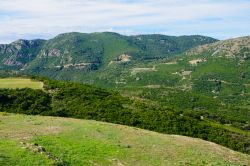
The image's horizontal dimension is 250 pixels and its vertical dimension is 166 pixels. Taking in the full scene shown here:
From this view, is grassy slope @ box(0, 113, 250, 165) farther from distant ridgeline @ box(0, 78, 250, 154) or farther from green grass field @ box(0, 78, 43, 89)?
green grass field @ box(0, 78, 43, 89)

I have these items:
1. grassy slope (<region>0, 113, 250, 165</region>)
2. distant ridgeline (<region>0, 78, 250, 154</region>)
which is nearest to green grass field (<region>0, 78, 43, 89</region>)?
distant ridgeline (<region>0, 78, 250, 154</region>)

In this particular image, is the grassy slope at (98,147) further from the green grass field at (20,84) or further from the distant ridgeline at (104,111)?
the green grass field at (20,84)

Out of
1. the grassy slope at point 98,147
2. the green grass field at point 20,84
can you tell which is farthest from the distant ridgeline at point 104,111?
the grassy slope at point 98,147

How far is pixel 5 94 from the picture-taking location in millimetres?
131625

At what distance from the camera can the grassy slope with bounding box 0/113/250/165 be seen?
3822cm

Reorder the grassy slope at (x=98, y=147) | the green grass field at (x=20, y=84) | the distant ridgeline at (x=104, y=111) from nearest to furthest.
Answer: the grassy slope at (x=98, y=147)
the distant ridgeline at (x=104, y=111)
the green grass field at (x=20, y=84)

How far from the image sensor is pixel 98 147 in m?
43.2

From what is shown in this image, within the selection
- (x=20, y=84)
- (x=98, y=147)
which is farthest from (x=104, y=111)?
(x=98, y=147)

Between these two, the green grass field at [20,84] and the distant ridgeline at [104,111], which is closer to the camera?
the distant ridgeline at [104,111]

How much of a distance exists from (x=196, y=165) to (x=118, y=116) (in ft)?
271

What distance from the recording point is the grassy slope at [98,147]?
38219 mm

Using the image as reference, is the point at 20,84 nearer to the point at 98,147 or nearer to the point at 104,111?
the point at 104,111

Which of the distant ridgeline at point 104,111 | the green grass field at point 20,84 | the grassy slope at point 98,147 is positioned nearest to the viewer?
the grassy slope at point 98,147

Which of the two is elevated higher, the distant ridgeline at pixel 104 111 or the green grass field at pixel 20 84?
the green grass field at pixel 20 84
